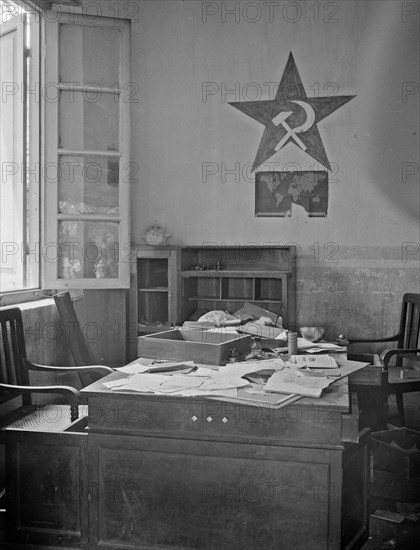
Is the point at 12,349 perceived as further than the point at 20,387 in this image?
Yes

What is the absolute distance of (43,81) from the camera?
482 cm

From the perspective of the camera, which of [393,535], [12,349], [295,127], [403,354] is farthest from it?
[295,127]

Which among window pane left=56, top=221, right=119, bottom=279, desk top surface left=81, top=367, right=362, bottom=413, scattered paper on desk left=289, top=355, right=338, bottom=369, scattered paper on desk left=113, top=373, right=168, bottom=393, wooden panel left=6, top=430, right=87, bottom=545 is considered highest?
window pane left=56, top=221, right=119, bottom=279

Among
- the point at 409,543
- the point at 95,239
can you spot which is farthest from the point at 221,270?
the point at 409,543

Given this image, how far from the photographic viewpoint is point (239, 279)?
18.4 feet

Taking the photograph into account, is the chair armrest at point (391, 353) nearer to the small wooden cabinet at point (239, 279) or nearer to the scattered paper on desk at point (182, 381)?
the small wooden cabinet at point (239, 279)

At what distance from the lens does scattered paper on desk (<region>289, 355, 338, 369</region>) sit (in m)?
2.88

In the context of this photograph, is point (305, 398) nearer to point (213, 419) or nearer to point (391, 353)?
point (213, 419)

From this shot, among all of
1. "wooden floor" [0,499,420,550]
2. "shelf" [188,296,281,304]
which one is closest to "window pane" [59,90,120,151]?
"shelf" [188,296,281,304]

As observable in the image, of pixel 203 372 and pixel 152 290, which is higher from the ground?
pixel 152 290

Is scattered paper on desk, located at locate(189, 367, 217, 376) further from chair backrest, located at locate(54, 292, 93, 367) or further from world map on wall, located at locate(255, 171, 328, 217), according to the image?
world map on wall, located at locate(255, 171, 328, 217)

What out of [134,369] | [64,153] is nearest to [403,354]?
[134,369]

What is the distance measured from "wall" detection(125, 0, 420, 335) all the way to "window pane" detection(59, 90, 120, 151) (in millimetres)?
772

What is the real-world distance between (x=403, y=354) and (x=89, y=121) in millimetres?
3070
